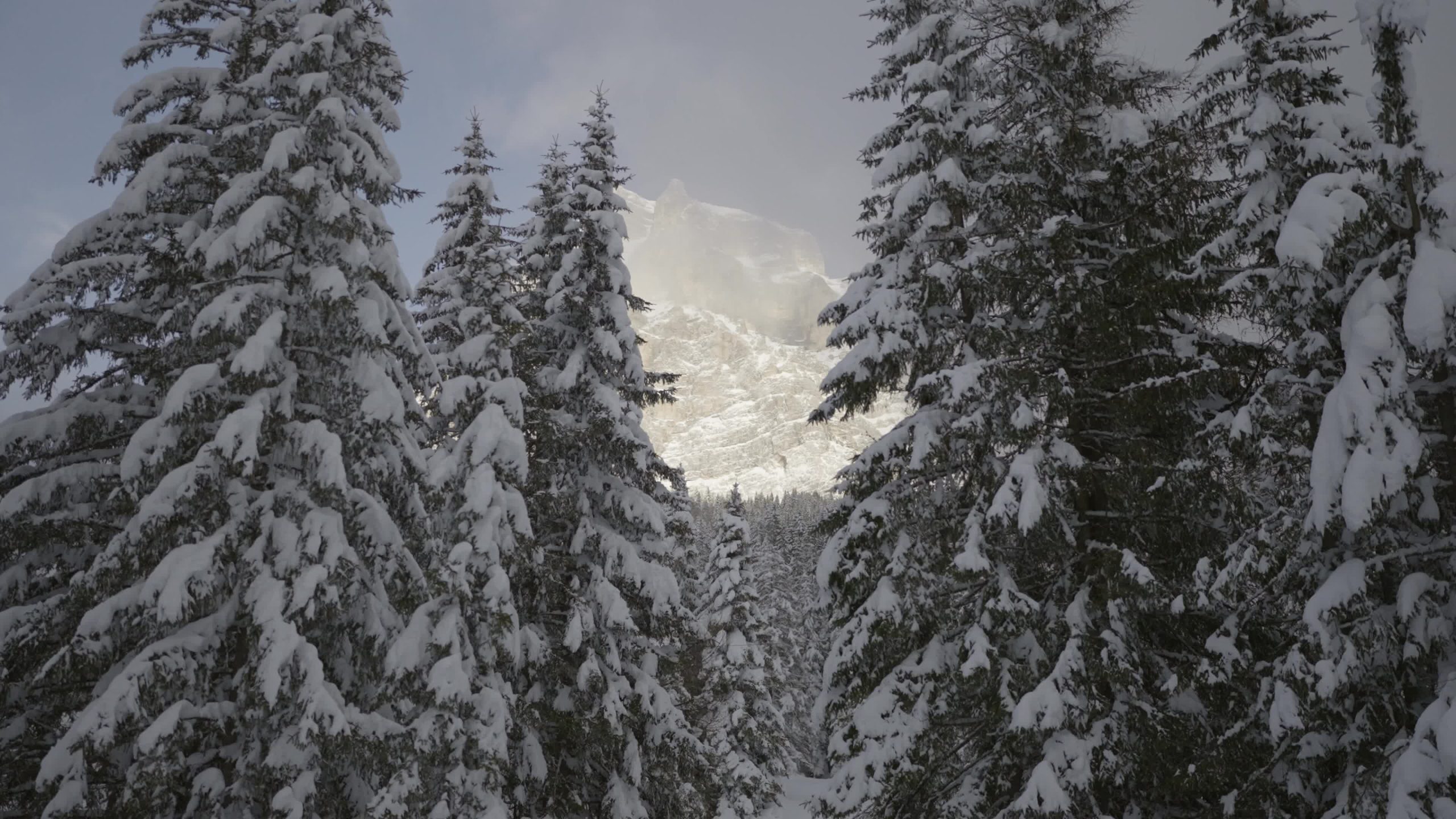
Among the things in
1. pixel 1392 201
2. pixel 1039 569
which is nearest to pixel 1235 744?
pixel 1039 569

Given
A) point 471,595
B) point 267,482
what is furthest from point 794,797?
point 267,482

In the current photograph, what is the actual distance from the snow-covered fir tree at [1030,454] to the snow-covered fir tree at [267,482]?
6409 mm

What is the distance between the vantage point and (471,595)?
11.4m

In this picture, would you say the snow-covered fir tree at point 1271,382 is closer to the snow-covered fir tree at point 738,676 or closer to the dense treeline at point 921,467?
the dense treeline at point 921,467

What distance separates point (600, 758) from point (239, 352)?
972 centimetres

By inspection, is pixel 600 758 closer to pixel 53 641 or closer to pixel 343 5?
pixel 53 641

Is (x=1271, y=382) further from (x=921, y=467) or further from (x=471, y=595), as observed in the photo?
(x=471, y=595)

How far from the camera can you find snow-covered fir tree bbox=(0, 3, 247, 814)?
9742 mm

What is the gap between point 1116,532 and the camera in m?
9.30

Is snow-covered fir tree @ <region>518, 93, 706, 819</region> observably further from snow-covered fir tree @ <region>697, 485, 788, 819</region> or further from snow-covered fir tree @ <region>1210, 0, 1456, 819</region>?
snow-covered fir tree @ <region>697, 485, 788, 819</region>

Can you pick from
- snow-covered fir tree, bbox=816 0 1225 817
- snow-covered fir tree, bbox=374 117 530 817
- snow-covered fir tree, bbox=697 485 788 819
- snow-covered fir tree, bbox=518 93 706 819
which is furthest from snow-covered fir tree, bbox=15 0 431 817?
snow-covered fir tree, bbox=697 485 788 819

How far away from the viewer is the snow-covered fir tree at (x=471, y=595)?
1049 cm

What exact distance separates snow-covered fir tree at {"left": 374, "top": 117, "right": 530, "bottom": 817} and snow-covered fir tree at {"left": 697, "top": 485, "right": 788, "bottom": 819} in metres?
17.4

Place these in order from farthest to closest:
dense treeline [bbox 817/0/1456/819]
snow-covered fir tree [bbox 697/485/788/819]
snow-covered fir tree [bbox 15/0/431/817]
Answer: snow-covered fir tree [bbox 697/485/788/819] → snow-covered fir tree [bbox 15/0/431/817] → dense treeline [bbox 817/0/1456/819]
